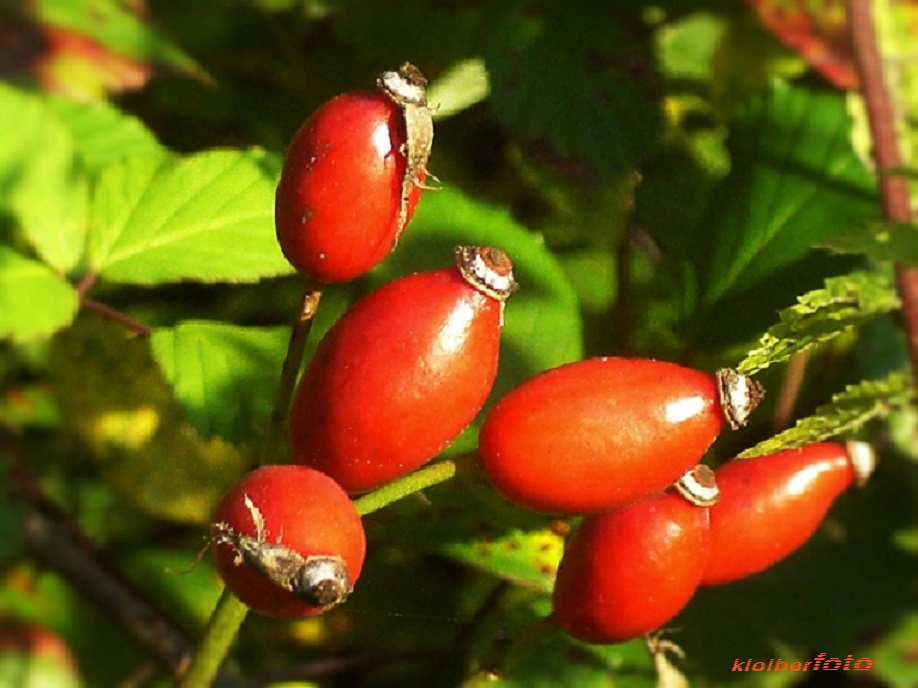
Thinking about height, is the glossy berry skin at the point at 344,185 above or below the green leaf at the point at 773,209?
above

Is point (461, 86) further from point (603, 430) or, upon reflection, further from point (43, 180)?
point (603, 430)

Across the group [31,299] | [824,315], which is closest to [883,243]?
[824,315]

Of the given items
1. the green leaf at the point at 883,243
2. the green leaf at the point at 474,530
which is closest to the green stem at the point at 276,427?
the green leaf at the point at 474,530

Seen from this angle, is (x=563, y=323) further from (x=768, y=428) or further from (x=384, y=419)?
(x=384, y=419)

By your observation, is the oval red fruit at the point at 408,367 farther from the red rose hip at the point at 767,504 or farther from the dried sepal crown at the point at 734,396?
the red rose hip at the point at 767,504

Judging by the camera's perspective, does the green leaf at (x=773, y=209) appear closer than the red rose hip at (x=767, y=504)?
No

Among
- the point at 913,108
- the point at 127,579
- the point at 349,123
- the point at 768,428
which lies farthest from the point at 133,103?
the point at 913,108
